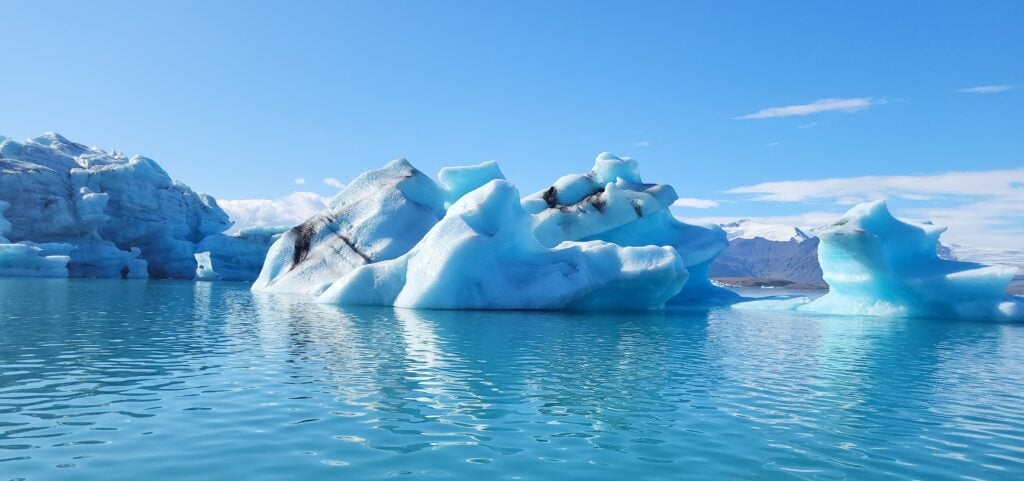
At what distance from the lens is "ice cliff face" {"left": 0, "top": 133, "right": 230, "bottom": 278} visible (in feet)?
164

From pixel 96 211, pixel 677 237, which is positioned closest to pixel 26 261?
pixel 96 211

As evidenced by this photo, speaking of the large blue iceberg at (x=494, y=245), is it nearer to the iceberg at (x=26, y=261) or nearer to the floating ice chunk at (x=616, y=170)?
the floating ice chunk at (x=616, y=170)

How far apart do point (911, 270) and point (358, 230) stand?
2335 cm

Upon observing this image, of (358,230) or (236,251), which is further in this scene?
(236,251)

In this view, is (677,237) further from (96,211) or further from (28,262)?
→ (28,262)

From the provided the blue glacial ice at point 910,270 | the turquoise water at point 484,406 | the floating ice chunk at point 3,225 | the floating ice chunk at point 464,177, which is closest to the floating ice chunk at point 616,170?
the floating ice chunk at point 464,177

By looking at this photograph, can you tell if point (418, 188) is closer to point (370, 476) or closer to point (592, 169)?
point (592, 169)

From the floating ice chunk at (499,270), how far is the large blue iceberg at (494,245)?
0.04m

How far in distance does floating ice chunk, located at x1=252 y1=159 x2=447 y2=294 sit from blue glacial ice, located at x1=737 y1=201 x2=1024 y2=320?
1778 centimetres

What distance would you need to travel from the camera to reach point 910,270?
2714 cm

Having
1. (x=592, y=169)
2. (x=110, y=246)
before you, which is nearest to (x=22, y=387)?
(x=592, y=169)

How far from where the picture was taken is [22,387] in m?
8.47

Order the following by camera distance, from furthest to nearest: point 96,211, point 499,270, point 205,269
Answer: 1. point 205,269
2. point 96,211
3. point 499,270

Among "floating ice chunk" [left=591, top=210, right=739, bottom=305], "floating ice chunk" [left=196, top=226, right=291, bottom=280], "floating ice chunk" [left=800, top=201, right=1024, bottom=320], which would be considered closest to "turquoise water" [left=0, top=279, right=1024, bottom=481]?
"floating ice chunk" [left=800, top=201, right=1024, bottom=320]
